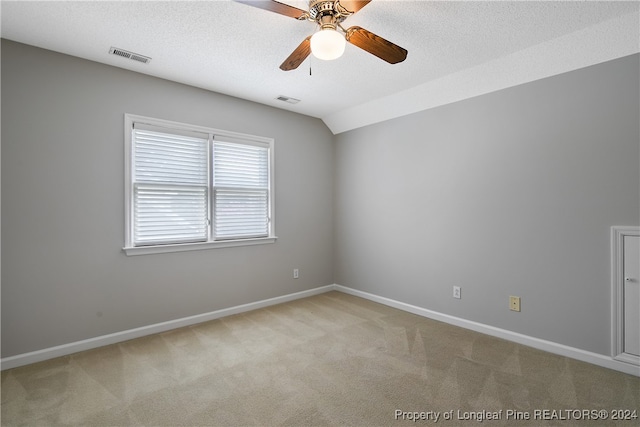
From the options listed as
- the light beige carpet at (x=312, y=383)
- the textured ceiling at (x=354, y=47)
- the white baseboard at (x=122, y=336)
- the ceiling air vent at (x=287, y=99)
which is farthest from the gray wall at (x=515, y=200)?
the white baseboard at (x=122, y=336)

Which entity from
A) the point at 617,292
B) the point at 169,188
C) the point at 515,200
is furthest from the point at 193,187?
the point at 617,292

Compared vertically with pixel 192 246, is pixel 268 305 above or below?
below

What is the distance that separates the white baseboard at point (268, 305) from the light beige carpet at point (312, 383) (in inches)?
2.9

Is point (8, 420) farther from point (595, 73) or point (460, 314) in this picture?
point (595, 73)

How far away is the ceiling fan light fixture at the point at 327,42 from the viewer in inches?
69.6

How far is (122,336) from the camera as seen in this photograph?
2.98 m

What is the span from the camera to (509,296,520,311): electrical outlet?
294 cm

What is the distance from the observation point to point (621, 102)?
7.89 ft

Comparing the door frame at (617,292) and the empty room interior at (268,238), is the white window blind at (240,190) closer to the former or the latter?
the empty room interior at (268,238)

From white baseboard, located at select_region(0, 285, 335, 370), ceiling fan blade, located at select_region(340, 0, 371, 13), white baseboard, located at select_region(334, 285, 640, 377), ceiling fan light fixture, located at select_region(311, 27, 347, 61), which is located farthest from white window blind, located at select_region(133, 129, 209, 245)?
white baseboard, located at select_region(334, 285, 640, 377)

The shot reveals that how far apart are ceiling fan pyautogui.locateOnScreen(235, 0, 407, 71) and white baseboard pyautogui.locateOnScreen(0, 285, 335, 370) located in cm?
278

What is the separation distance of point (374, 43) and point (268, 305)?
3162 millimetres

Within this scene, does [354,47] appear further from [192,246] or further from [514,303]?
[514,303]

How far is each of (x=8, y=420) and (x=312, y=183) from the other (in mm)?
3588
